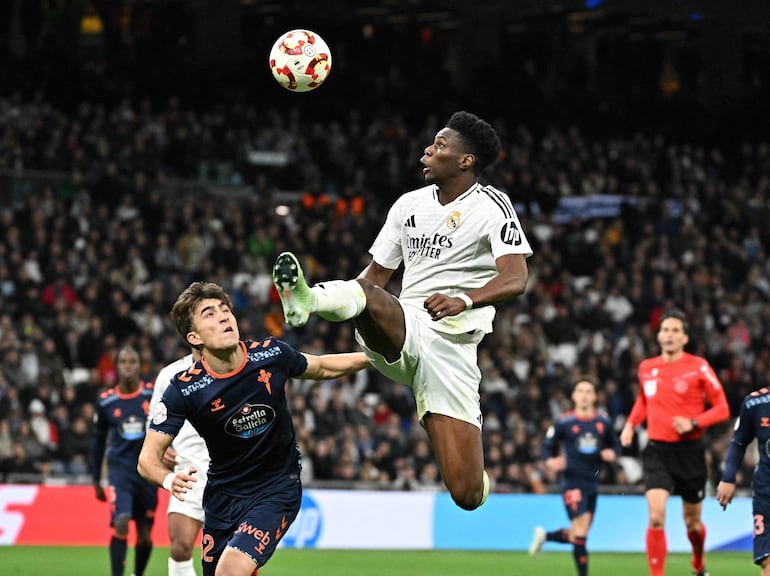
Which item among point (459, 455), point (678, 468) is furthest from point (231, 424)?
point (678, 468)

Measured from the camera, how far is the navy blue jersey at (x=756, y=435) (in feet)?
31.0

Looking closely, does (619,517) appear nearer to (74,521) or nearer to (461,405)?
(74,521)

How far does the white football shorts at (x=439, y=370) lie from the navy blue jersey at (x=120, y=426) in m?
4.62

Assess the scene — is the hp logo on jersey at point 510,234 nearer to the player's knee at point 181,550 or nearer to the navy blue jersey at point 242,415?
the navy blue jersey at point 242,415

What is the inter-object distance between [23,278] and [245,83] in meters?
9.13

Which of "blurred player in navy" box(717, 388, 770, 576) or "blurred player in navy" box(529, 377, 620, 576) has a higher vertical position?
"blurred player in navy" box(717, 388, 770, 576)

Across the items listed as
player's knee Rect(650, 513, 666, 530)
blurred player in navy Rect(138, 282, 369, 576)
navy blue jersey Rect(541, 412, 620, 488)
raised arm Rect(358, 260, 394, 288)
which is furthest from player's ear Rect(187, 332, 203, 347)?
navy blue jersey Rect(541, 412, 620, 488)

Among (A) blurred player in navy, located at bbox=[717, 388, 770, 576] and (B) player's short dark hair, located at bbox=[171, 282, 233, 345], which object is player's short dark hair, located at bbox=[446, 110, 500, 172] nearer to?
(B) player's short dark hair, located at bbox=[171, 282, 233, 345]

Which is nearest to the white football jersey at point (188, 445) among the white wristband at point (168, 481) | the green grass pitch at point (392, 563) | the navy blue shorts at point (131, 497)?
the navy blue shorts at point (131, 497)

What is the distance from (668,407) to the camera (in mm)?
12844

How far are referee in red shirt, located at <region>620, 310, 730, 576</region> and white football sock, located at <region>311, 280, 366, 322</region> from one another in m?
5.91

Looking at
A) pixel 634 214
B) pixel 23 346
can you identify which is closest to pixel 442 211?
pixel 23 346

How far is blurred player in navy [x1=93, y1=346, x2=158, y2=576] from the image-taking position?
11930 millimetres

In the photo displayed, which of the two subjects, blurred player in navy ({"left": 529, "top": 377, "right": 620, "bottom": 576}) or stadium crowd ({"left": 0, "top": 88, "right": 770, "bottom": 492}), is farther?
stadium crowd ({"left": 0, "top": 88, "right": 770, "bottom": 492})
